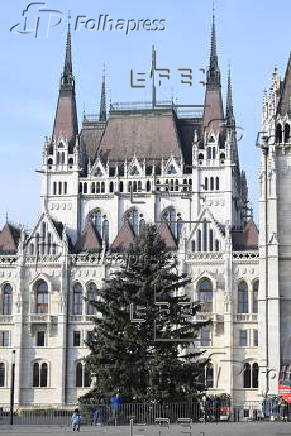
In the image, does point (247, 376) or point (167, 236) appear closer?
point (247, 376)

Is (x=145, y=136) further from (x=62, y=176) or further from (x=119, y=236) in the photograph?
(x=119, y=236)

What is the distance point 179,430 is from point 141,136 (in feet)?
201

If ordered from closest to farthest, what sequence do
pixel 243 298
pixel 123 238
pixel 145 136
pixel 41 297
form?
pixel 243 298, pixel 41 297, pixel 123 238, pixel 145 136

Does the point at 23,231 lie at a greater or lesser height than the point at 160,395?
greater

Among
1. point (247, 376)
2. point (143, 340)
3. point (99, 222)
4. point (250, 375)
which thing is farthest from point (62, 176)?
point (143, 340)

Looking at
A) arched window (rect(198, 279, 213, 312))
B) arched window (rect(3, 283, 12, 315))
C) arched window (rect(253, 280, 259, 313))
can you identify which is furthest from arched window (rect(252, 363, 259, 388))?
arched window (rect(3, 283, 12, 315))

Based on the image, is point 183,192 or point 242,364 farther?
point 183,192

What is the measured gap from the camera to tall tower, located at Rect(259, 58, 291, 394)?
75.2 m

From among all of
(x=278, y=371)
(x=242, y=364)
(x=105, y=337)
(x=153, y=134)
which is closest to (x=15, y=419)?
(x=105, y=337)

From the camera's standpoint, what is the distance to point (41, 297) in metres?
99.4

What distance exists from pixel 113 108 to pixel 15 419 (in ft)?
167

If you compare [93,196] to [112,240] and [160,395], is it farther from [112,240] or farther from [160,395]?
[160,395]

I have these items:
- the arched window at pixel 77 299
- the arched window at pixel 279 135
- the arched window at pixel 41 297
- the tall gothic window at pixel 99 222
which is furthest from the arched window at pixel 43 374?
the arched window at pixel 279 135

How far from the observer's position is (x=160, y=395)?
201 ft
